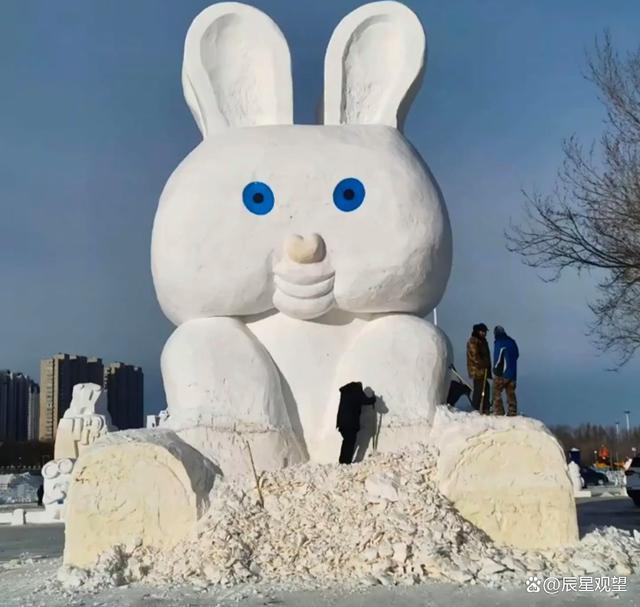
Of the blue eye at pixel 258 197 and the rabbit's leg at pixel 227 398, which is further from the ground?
the blue eye at pixel 258 197

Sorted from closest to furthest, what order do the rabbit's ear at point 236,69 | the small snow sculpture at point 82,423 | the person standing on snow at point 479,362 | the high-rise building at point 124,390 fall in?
1. the rabbit's ear at point 236,69
2. the person standing on snow at point 479,362
3. the small snow sculpture at point 82,423
4. the high-rise building at point 124,390

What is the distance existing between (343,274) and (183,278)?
134 centimetres

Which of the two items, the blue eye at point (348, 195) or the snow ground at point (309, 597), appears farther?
the blue eye at point (348, 195)

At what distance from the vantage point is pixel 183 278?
7.43 m

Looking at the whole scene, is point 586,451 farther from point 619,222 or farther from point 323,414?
point 323,414

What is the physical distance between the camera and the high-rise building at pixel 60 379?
36.6 m

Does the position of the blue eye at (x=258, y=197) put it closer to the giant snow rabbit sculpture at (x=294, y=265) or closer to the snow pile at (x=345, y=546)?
the giant snow rabbit sculpture at (x=294, y=265)

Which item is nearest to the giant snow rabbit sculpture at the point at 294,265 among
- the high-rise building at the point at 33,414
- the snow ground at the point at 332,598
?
the snow ground at the point at 332,598

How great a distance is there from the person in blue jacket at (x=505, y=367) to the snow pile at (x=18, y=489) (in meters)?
15.4

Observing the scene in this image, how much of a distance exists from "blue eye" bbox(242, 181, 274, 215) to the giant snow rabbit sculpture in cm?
1

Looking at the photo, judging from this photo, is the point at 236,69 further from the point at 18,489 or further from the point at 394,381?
the point at 18,489

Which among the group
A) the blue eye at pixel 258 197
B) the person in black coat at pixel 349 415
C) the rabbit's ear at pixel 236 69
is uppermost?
the rabbit's ear at pixel 236 69

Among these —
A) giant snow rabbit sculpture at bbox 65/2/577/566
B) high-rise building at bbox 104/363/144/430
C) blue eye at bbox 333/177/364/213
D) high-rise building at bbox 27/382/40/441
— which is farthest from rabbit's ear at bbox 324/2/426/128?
high-rise building at bbox 27/382/40/441

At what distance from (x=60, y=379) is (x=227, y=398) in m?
31.3
